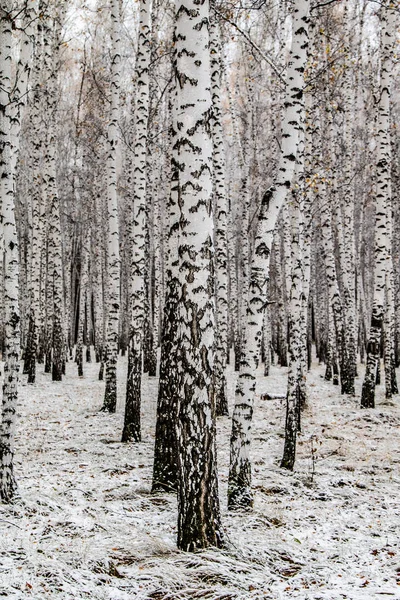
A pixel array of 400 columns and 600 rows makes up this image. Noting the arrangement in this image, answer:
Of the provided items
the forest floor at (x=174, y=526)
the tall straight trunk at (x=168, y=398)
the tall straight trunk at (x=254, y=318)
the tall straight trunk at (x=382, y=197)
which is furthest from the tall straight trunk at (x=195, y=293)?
the tall straight trunk at (x=382, y=197)

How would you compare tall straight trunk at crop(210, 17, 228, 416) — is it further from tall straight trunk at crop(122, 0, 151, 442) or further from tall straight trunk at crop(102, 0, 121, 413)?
tall straight trunk at crop(102, 0, 121, 413)

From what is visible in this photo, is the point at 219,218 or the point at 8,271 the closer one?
the point at 8,271

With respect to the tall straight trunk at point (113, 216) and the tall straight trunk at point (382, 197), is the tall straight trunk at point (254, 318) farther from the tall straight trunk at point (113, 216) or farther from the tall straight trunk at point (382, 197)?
the tall straight trunk at point (382, 197)

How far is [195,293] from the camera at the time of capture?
408cm

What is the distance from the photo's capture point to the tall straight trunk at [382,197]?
10.5 m

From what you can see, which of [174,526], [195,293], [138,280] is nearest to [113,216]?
[138,280]

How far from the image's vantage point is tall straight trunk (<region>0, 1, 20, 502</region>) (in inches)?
205

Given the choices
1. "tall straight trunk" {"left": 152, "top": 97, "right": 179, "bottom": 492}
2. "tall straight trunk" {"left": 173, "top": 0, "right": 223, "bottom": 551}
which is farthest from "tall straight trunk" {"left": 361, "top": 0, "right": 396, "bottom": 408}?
"tall straight trunk" {"left": 173, "top": 0, "right": 223, "bottom": 551}

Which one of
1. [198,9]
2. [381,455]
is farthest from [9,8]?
[381,455]

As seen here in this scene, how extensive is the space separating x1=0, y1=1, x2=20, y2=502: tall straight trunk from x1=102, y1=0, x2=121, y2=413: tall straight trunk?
13.8 feet

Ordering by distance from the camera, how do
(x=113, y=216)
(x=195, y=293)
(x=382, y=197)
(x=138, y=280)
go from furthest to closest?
(x=382, y=197), (x=113, y=216), (x=138, y=280), (x=195, y=293)

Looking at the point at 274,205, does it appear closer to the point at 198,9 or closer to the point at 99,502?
the point at 198,9

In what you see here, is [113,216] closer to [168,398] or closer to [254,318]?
[168,398]

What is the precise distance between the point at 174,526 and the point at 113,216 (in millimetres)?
6784
